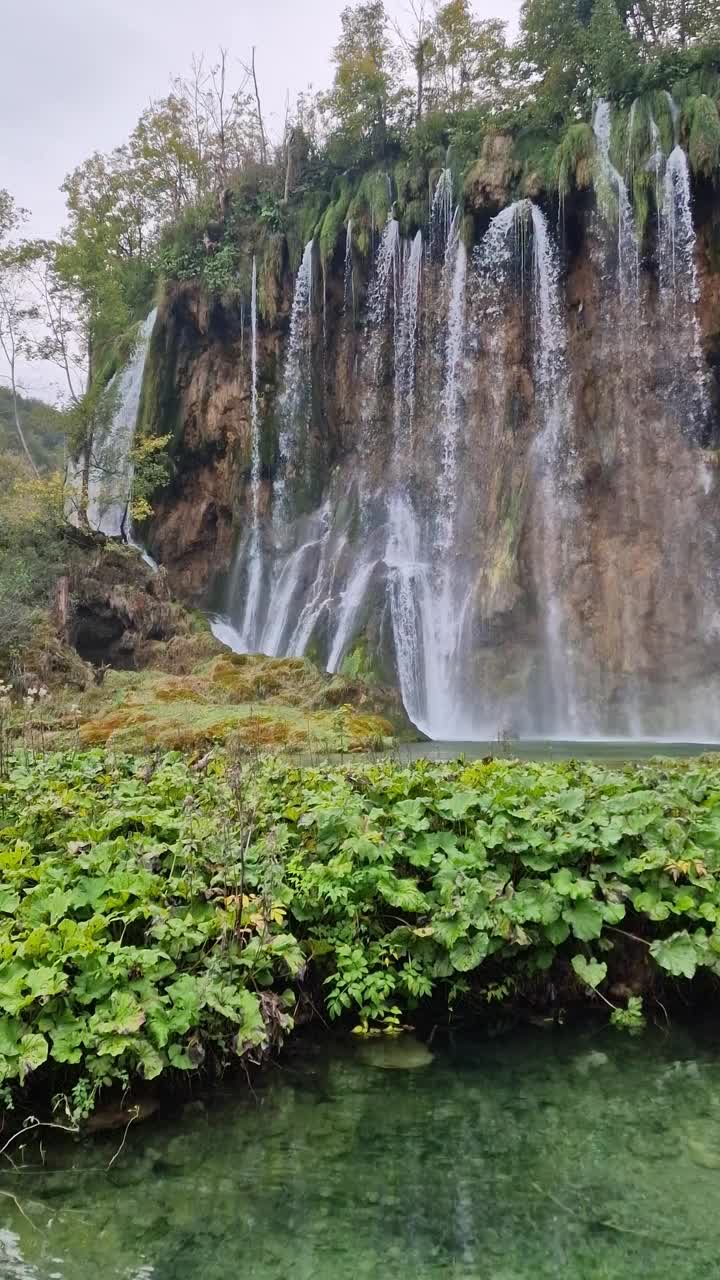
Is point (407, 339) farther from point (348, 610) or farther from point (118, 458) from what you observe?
point (118, 458)

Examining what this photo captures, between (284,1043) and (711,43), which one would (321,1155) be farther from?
(711,43)

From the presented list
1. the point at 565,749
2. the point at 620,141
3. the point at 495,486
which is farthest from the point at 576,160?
the point at 565,749

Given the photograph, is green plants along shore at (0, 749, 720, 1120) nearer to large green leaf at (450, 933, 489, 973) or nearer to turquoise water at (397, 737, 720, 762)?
large green leaf at (450, 933, 489, 973)

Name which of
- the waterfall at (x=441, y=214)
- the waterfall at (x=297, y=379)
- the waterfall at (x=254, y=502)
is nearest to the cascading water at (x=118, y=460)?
the waterfall at (x=254, y=502)

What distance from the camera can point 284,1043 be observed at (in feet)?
12.4

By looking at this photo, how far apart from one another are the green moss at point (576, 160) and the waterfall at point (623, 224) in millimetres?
251

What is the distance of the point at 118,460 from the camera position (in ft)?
80.4

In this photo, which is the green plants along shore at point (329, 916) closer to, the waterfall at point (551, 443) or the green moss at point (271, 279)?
the waterfall at point (551, 443)

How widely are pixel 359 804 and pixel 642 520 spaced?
17.6 meters

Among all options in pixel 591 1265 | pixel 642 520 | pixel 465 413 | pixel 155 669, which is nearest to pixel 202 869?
pixel 591 1265

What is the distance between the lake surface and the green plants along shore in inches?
10.0

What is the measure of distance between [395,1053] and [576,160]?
2181 cm

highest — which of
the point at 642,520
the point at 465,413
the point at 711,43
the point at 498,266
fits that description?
the point at 711,43

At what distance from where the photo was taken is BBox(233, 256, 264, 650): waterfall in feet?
81.7
